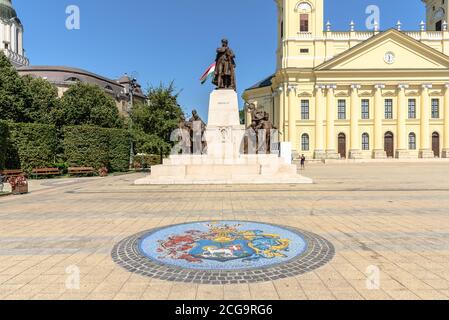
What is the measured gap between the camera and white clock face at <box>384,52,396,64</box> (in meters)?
49.8

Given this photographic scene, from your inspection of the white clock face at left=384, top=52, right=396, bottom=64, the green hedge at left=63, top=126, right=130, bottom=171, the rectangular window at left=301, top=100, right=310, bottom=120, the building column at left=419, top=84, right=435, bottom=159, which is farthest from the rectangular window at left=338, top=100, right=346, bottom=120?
the green hedge at left=63, top=126, right=130, bottom=171

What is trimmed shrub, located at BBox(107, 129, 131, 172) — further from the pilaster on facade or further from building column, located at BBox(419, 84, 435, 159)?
the pilaster on facade

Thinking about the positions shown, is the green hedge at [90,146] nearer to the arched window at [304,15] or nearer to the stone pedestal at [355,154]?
the stone pedestal at [355,154]

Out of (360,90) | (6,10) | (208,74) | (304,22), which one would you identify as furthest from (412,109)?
(6,10)

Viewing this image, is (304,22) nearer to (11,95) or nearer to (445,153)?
(445,153)

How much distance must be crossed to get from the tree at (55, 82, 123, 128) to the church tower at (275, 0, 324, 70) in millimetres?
34332

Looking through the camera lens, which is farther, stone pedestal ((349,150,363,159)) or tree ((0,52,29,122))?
stone pedestal ((349,150,363,159))

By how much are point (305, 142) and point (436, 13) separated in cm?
4486

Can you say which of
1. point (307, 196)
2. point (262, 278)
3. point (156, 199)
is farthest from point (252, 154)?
point (262, 278)

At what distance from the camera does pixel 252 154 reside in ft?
61.6

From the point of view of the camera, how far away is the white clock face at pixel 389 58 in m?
49.8

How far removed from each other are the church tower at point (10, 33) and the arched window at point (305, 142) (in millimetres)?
71588
